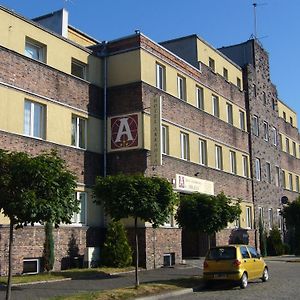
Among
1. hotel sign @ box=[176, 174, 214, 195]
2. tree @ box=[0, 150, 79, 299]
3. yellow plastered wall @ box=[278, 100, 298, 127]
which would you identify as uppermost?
yellow plastered wall @ box=[278, 100, 298, 127]

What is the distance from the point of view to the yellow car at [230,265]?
18.0 meters

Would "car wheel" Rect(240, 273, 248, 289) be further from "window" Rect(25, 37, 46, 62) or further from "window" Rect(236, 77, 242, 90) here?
"window" Rect(236, 77, 242, 90)

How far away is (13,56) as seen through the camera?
20.9 meters

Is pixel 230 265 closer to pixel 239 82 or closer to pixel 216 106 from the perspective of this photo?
pixel 216 106

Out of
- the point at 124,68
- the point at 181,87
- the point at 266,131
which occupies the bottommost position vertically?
the point at 124,68

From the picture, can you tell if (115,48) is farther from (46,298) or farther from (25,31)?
(46,298)

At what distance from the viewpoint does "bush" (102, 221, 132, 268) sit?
22781 mm

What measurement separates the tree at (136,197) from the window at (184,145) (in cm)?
1057

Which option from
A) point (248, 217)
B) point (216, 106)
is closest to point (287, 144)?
point (248, 217)

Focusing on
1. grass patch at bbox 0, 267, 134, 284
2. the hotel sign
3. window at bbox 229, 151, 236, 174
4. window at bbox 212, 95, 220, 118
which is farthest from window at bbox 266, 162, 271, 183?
grass patch at bbox 0, 267, 134, 284

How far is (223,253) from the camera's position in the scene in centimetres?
Answer: 1852

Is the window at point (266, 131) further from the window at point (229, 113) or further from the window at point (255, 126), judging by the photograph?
the window at point (229, 113)

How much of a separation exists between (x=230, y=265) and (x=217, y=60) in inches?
770

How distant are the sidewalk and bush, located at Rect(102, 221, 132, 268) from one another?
1.08 meters
